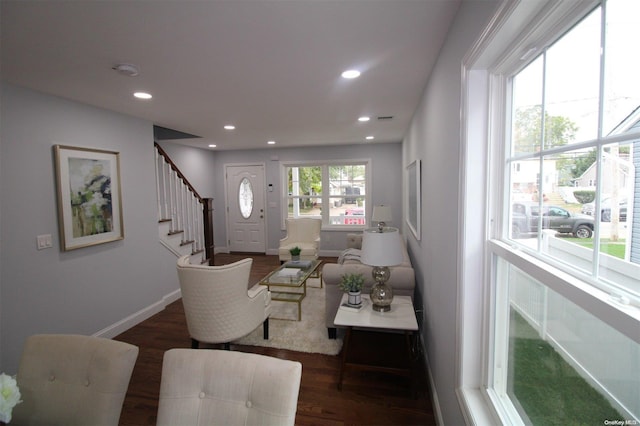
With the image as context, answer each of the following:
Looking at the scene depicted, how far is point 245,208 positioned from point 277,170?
3.91 feet

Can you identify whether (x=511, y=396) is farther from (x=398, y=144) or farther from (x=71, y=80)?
(x=398, y=144)

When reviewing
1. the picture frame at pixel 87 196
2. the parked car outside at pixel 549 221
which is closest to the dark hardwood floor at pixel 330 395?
the picture frame at pixel 87 196

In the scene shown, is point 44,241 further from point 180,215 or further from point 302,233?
point 302,233

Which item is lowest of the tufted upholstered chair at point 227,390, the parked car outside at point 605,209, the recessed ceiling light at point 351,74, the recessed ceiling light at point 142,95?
the tufted upholstered chair at point 227,390

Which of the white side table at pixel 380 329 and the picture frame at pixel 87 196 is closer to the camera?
the white side table at pixel 380 329

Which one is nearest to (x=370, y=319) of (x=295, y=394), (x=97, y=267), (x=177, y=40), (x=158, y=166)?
(x=295, y=394)

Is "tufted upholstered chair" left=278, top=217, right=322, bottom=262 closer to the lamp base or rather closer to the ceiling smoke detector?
the lamp base

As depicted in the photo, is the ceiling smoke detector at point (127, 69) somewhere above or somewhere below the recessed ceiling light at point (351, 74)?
below

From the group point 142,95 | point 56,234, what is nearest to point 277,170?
point 142,95

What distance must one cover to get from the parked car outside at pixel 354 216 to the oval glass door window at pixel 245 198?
222 centimetres

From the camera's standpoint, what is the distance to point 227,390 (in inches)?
41.6

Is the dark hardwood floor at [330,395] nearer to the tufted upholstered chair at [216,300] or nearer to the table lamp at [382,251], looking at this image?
the tufted upholstered chair at [216,300]

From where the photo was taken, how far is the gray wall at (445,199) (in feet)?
4.57

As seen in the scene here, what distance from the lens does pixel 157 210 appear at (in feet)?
12.4
